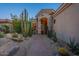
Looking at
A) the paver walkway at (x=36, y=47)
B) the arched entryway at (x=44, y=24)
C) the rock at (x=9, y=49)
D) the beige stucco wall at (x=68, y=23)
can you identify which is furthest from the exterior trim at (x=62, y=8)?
the rock at (x=9, y=49)

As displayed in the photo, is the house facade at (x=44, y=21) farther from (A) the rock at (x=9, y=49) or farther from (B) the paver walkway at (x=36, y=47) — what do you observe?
(A) the rock at (x=9, y=49)

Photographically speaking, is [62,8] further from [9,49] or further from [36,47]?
[9,49]

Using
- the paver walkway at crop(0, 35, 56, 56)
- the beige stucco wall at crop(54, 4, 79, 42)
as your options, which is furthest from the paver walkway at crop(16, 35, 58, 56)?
Answer: the beige stucco wall at crop(54, 4, 79, 42)

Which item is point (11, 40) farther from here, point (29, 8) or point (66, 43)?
point (66, 43)

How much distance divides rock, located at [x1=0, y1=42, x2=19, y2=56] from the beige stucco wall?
0.58m

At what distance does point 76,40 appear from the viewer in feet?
12.3

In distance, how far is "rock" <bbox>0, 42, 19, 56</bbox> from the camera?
3770mm

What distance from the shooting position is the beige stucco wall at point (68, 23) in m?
3.72

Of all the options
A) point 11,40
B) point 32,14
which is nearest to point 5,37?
point 11,40

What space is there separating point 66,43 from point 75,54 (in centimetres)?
18

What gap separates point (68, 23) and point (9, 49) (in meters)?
0.84

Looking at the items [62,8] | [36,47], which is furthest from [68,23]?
[36,47]

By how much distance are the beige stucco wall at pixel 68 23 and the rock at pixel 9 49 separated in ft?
1.91

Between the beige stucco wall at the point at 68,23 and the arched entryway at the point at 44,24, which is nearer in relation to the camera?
the beige stucco wall at the point at 68,23
